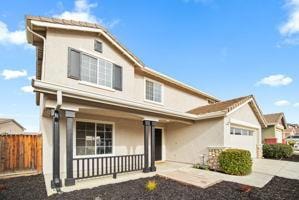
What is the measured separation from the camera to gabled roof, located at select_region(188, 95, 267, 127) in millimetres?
12731

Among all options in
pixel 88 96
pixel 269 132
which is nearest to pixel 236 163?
pixel 88 96

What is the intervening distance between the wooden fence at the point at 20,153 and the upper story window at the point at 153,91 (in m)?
6.76

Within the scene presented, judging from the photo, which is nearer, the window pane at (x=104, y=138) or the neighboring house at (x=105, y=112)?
the neighboring house at (x=105, y=112)

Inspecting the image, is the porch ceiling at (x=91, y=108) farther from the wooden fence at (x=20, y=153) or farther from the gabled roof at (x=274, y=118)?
the gabled roof at (x=274, y=118)

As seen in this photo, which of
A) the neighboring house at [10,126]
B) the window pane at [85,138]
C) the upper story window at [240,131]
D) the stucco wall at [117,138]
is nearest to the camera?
the stucco wall at [117,138]

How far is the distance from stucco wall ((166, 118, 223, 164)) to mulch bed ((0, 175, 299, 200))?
13.7ft

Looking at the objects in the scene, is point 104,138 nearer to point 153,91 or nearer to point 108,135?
point 108,135

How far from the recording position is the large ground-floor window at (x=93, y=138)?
402 inches

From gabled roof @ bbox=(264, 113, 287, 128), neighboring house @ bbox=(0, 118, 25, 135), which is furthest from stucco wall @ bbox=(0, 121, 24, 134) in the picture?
gabled roof @ bbox=(264, 113, 287, 128)

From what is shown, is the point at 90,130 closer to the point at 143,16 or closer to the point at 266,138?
the point at 143,16

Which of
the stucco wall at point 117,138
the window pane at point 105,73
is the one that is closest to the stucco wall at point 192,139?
the stucco wall at point 117,138

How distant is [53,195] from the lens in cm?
645

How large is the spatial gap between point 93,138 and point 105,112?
1659mm

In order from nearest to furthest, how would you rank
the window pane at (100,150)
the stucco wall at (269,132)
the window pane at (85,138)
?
1. the window pane at (85,138)
2. the window pane at (100,150)
3. the stucco wall at (269,132)
